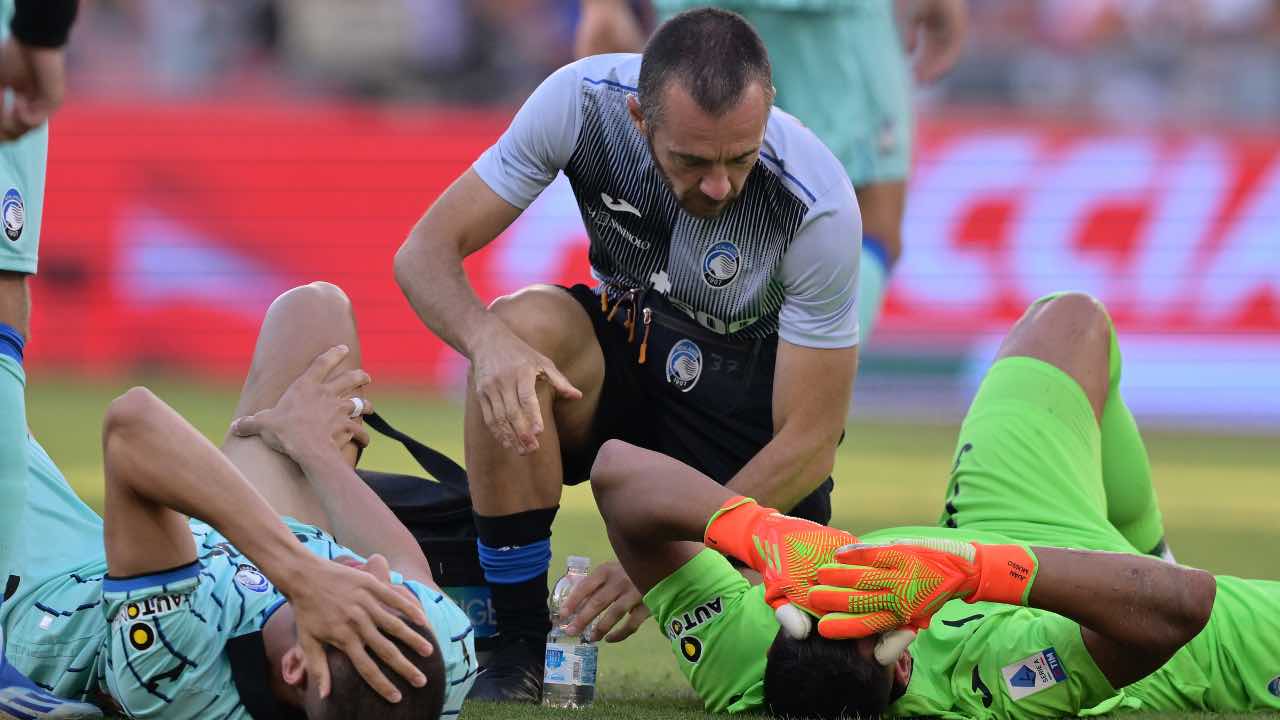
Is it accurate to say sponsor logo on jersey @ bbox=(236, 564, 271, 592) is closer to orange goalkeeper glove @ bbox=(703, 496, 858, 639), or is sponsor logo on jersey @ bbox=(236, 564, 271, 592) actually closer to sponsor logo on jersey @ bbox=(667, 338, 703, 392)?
orange goalkeeper glove @ bbox=(703, 496, 858, 639)

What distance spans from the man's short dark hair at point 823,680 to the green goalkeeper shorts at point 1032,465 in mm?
765

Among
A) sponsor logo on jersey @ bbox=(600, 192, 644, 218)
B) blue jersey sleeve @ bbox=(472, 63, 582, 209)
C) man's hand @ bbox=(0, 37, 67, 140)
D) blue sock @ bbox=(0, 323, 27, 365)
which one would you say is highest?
man's hand @ bbox=(0, 37, 67, 140)

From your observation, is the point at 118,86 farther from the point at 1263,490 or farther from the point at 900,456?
the point at 1263,490

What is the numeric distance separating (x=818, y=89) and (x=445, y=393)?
7.13m

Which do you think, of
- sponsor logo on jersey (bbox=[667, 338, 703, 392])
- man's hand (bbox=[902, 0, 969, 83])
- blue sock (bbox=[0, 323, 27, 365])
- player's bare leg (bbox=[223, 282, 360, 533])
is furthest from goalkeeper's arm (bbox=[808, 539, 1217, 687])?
man's hand (bbox=[902, 0, 969, 83])

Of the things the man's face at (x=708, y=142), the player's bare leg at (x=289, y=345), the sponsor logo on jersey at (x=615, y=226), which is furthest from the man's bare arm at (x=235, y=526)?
the sponsor logo on jersey at (x=615, y=226)

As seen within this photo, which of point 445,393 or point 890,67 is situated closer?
point 890,67

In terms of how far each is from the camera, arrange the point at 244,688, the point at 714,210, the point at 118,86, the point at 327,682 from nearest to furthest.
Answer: the point at 327,682 < the point at 244,688 < the point at 714,210 < the point at 118,86

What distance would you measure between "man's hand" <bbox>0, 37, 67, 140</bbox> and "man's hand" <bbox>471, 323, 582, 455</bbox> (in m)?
1.38

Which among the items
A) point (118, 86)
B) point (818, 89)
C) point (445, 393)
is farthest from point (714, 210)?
point (118, 86)

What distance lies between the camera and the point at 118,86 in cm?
1409

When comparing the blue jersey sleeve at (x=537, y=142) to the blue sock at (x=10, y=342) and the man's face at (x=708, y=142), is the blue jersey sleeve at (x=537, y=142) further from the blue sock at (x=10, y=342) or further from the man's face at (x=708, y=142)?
the blue sock at (x=10, y=342)

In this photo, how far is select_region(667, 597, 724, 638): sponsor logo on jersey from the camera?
12.6 ft

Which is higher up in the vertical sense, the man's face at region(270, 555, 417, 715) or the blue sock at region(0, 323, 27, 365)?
the blue sock at region(0, 323, 27, 365)
